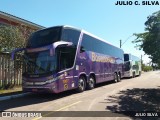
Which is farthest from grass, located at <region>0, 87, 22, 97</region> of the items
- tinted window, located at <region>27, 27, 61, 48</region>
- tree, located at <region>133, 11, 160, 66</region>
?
tree, located at <region>133, 11, 160, 66</region>

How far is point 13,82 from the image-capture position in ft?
61.0

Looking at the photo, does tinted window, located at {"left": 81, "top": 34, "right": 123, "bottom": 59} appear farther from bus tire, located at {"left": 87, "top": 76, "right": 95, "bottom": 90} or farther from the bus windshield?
the bus windshield

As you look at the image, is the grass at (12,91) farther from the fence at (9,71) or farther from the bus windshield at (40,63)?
the bus windshield at (40,63)

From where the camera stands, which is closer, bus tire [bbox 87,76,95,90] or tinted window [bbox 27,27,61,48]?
tinted window [bbox 27,27,61,48]

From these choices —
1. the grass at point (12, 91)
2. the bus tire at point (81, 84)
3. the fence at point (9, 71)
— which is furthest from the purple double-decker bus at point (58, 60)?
the fence at point (9, 71)

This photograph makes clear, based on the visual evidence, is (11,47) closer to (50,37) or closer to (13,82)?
(13,82)

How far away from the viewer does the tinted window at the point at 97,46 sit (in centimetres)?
1759

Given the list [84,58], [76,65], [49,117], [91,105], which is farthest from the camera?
[84,58]

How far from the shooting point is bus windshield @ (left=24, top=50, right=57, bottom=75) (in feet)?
44.9

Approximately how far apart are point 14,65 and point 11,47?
142 centimetres

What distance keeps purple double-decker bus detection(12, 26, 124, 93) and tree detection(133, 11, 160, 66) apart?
161 inches

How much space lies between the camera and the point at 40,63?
13992 millimetres

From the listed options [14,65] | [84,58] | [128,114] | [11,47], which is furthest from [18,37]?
[128,114]

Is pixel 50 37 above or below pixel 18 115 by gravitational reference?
above
